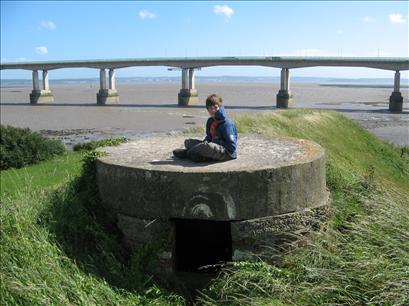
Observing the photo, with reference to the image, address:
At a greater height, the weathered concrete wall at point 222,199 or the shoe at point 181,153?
the shoe at point 181,153

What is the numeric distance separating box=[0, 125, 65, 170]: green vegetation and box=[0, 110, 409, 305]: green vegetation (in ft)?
29.9

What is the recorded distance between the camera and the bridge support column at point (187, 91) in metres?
64.3

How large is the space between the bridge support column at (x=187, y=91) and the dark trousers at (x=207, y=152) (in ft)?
185

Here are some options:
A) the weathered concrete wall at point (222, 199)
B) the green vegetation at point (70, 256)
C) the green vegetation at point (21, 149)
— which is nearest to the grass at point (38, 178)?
the green vegetation at point (21, 149)

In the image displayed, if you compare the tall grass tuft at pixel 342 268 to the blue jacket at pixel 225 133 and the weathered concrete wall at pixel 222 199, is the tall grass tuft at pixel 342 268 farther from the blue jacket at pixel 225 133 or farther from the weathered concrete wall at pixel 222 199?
the blue jacket at pixel 225 133

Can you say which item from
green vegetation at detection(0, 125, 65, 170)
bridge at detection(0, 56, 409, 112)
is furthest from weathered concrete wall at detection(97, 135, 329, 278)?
bridge at detection(0, 56, 409, 112)

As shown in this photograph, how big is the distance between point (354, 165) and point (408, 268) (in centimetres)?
1020

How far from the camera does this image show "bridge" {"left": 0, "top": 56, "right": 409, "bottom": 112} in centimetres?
6162

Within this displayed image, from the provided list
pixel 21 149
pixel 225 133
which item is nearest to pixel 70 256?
pixel 225 133

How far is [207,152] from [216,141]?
420 mm

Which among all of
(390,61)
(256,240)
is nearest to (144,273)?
(256,240)

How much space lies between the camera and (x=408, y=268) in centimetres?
527

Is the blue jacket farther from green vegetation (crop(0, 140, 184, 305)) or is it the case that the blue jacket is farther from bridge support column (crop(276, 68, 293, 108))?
bridge support column (crop(276, 68, 293, 108))

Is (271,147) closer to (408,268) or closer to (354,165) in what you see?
(408,268)
